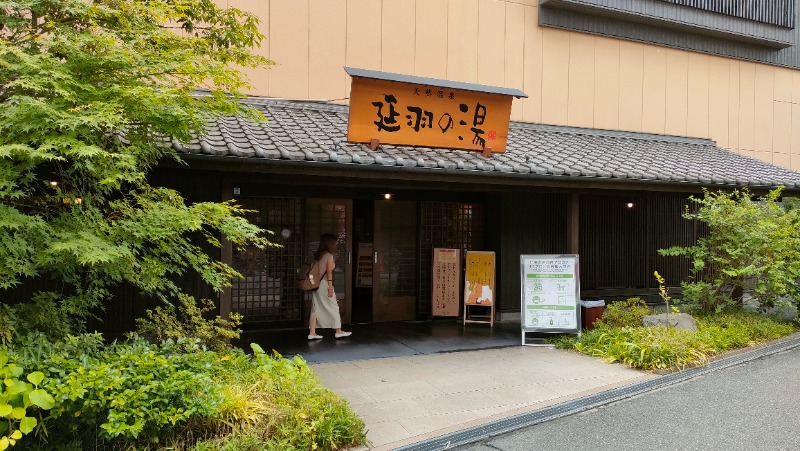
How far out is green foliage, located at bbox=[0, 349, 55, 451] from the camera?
387 cm

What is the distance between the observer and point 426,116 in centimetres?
927

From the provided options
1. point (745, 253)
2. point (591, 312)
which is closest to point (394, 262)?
point (591, 312)

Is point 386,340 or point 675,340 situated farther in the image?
point 386,340

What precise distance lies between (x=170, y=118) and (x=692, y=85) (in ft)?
43.7

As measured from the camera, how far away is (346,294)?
426 inches

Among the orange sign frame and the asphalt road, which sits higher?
the orange sign frame

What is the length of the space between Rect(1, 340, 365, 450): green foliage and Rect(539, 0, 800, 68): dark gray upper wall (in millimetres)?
10396

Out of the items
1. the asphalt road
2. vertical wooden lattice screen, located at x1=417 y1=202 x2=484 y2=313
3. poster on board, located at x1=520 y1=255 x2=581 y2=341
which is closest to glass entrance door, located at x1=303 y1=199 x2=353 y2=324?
vertical wooden lattice screen, located at x1=417 y1=202 x2=484 y2=313

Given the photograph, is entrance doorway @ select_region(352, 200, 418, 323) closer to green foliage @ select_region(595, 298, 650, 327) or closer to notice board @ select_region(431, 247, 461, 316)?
notice board @ select_region(431, 247, 461, 316)

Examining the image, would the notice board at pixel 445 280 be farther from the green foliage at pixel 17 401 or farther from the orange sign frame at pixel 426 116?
the green foliage at pixel 17 401

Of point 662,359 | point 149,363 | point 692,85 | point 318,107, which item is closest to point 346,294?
point 318,107

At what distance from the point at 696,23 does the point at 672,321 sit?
27.6 feet

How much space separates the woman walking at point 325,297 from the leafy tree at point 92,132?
3467mm

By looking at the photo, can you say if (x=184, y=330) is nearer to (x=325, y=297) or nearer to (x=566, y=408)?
(x=325, y=297)
